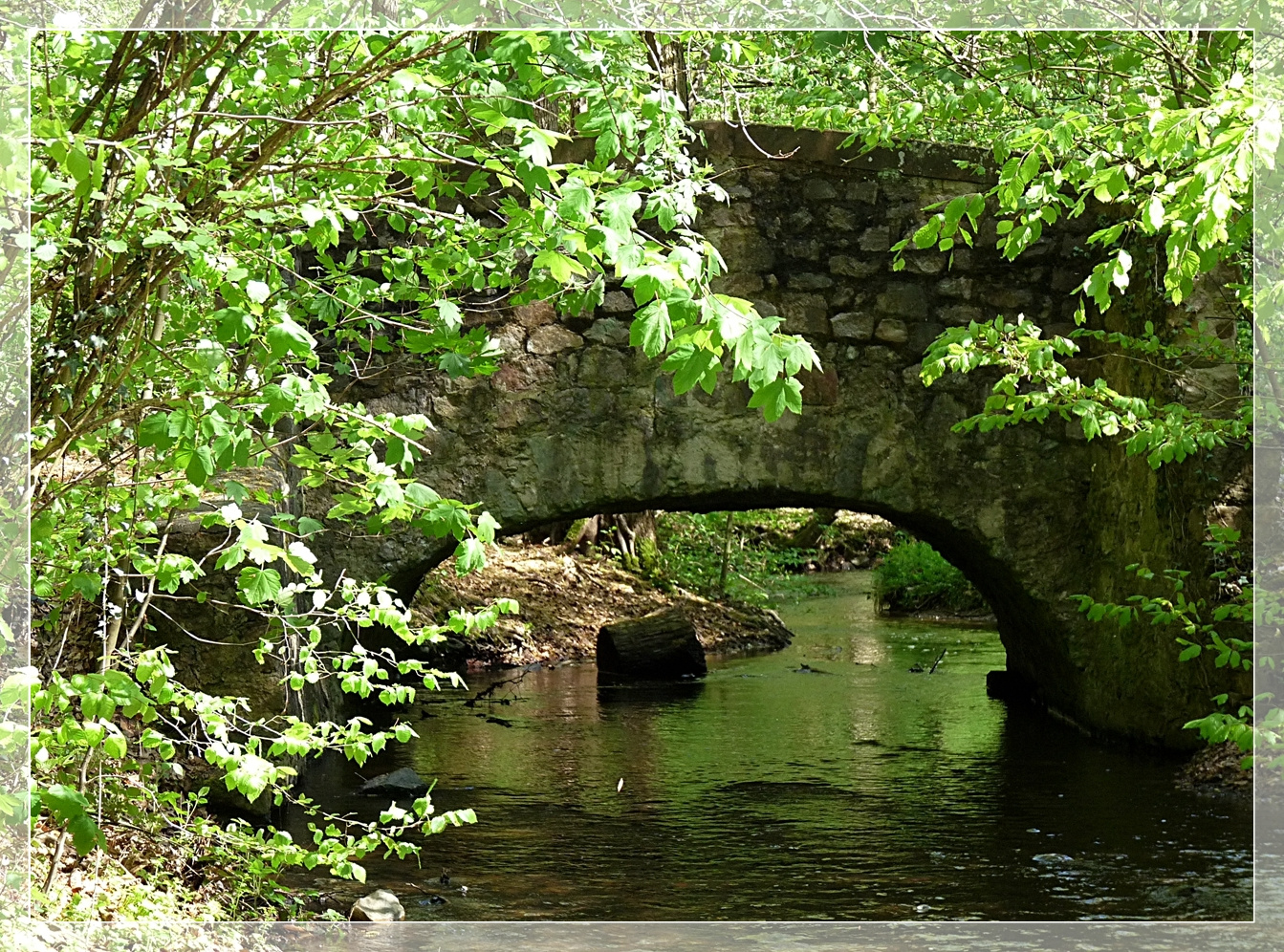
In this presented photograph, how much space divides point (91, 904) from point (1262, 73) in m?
3.68

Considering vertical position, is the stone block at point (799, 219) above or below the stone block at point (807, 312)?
above

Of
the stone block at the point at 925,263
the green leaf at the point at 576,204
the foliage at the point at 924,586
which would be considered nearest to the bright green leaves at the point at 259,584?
the green leaf at the point at 576,204

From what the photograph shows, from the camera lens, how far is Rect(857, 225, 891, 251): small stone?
18.8 ft

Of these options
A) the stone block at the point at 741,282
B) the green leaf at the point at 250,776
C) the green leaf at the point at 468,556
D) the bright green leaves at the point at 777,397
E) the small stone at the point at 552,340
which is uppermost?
the stone block at the point at 741,282

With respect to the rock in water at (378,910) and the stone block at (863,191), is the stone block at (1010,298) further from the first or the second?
the rock in water at (378,910)

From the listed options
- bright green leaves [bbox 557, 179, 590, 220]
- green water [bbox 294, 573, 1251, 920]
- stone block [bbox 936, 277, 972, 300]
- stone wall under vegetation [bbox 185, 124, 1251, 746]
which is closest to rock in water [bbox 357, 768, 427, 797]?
green water [bbox 294, 573, 1251, 920]

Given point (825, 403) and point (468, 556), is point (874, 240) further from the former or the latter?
point (468, 556)

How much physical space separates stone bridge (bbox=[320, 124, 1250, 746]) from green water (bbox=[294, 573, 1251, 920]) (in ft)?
2.77

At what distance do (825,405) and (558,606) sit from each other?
5.17 meters

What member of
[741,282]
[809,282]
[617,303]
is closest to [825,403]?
[809,282]

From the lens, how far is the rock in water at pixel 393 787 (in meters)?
5.30

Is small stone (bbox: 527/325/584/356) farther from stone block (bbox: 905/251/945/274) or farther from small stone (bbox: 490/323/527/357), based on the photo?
stone block (bbox: 905/251/945/274)

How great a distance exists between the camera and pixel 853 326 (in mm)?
5750

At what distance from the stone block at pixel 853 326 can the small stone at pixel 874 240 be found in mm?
282
